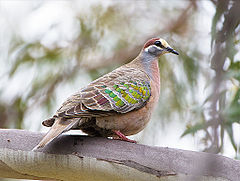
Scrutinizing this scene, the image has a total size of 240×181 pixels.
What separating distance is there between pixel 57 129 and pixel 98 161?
0.99 ft

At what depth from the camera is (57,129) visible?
242cm

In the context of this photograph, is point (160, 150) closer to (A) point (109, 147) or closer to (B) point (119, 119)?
(A) point (109, 147)

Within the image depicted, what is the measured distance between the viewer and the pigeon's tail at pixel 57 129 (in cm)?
228

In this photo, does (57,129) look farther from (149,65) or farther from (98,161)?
(149,65)

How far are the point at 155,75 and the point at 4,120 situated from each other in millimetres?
2887

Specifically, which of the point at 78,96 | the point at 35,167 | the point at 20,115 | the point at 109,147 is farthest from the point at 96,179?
the point at 20,115

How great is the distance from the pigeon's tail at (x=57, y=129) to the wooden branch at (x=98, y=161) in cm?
11

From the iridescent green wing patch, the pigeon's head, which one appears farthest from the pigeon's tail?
the pigeon's head

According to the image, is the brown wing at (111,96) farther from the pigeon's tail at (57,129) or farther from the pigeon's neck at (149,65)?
the pigeon's neck at (149,65)

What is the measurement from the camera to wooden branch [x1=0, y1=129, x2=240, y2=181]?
2414 millimetres

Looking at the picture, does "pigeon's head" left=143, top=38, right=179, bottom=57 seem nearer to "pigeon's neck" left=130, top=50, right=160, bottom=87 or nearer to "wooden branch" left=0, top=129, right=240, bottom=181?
"pigeon's neck" left=130, top=50, right=160, bottom=87

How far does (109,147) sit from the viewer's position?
99.5 inches

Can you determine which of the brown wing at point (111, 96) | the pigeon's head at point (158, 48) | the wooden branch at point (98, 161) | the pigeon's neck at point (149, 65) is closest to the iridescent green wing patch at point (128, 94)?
the brown wing at point (111, 96)

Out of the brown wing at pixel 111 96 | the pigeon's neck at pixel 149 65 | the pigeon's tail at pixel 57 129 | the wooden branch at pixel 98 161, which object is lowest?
the wooden branch at pixel 98 161
